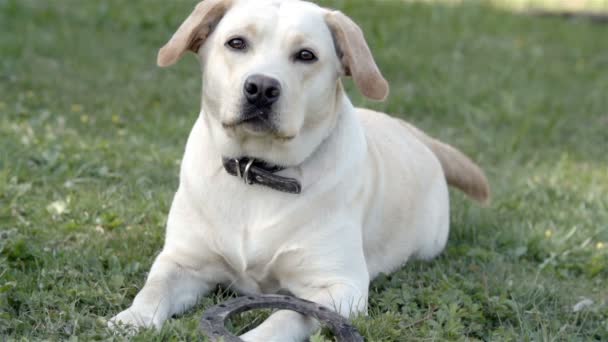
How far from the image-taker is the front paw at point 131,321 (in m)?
3.31

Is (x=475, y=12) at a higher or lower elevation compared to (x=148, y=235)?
lower

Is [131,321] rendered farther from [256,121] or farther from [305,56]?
[305,56]

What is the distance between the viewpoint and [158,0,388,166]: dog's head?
354cm

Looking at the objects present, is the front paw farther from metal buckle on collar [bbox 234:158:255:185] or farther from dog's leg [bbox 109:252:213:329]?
metal buckle on collar [bbox 234:158:255:185]

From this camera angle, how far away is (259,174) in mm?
3797

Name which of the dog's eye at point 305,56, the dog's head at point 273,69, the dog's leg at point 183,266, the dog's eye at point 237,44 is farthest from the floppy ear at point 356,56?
the dog's leg at point 183,266

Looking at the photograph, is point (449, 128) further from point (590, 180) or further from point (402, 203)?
point (402, 203)

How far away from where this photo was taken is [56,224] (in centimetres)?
Answer: 448

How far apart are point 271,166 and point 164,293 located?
0.68m

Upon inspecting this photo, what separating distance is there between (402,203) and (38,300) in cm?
186

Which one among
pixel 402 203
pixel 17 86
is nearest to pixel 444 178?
pixel 402 203

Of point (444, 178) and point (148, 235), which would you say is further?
point (444, 178)

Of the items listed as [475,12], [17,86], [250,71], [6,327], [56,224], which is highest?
[250,71]

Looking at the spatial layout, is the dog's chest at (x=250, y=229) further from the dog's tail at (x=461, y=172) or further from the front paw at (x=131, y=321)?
the dog's tail at (x=461, y=172)
